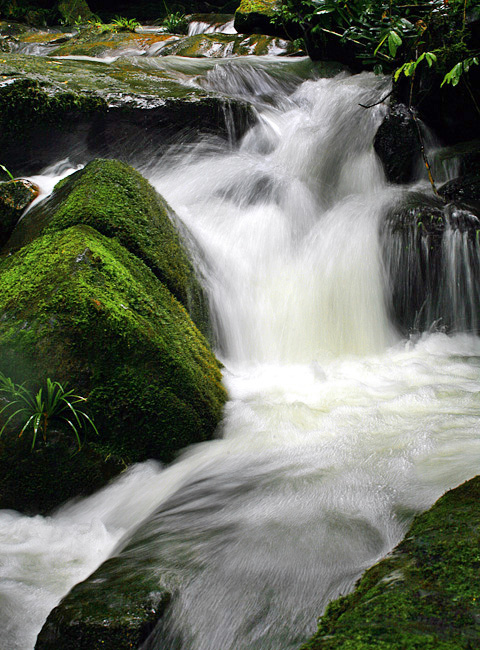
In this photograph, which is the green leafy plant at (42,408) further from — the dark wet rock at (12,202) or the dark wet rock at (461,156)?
the dark wet rock at (461,156)

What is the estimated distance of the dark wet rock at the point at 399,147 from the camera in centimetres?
649

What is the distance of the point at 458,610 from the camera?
103 cm

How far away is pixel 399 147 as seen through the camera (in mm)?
6512

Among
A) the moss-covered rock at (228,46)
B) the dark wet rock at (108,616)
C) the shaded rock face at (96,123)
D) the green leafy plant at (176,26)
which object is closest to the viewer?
the dark wet rock at (108,616)

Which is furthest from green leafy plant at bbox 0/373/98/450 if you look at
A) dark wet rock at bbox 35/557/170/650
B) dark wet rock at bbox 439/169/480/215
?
dark wet rock at bbox 439/169/480/215

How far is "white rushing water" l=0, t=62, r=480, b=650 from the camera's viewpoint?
175 centimetres

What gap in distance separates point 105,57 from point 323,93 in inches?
208

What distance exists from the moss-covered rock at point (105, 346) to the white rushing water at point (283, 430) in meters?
0.23

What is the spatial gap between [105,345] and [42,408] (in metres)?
0.51

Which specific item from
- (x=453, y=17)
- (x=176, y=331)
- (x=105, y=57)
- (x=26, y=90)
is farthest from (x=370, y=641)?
(x=105, y=57)

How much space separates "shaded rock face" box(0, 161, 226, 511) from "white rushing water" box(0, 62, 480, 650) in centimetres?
19

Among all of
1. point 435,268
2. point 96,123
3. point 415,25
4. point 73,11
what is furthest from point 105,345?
point 73,11

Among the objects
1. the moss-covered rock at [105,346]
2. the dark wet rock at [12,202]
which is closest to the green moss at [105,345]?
the moss-covered rock at [105,346]

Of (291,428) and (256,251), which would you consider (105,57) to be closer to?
(256,251)
